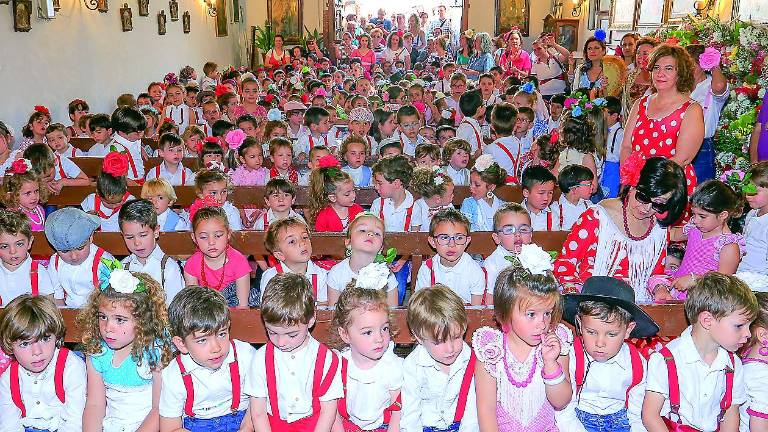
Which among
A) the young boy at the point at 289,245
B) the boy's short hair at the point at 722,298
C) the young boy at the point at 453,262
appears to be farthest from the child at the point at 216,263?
the boy's short hair at the point at 722,298

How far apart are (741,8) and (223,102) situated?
6.93 meters

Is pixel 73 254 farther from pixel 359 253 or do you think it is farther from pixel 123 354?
pixel 359 253

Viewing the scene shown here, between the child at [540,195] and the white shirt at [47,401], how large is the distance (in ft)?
10.5

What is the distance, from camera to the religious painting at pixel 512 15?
70.3 feet

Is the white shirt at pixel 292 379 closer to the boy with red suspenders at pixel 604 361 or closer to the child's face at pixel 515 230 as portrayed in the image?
the boy with red suspenders at pixel 604 361

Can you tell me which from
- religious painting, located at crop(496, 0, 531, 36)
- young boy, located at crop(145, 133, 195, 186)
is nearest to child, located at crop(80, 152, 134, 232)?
young boy, located at crop(145, 133, 195, 186)

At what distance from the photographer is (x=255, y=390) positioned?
3.28m

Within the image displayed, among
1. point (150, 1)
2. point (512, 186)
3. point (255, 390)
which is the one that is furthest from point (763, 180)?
point (150, 1)

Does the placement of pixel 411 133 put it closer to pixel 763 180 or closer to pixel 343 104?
pixel 343 104

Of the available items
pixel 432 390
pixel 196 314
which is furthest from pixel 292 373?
pixel 432 390

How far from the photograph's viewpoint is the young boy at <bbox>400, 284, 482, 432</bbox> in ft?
10.5

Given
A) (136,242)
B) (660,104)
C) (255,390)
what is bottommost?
(255,390)

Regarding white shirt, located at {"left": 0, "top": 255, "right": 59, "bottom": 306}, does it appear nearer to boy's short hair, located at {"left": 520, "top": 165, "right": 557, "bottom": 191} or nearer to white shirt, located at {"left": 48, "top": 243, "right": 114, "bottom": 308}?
white shirt, located at {"left": 48, "top": 243, "right": 114, "bottom": 308}

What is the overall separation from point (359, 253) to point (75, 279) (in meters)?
1.73
